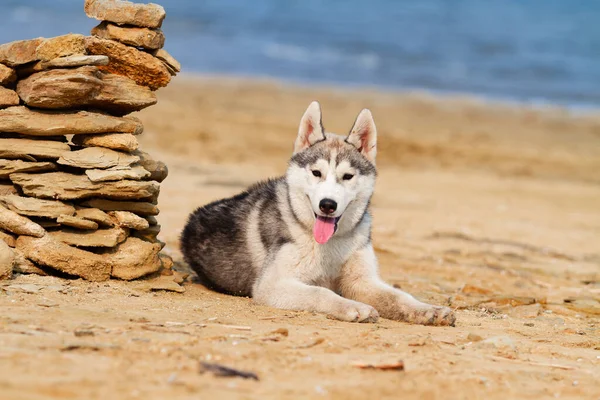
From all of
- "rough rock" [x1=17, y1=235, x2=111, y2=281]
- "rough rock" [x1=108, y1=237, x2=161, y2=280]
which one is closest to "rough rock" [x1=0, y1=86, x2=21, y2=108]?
"rough rock" [x1=17, y1=235, x2=111, y2=281]

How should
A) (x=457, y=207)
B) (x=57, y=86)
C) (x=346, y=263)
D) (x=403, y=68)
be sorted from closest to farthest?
1. (x=57, y=86)
2. (x=346, y=263)
3. (x=457, y=207)
4. (x=403, y=68)

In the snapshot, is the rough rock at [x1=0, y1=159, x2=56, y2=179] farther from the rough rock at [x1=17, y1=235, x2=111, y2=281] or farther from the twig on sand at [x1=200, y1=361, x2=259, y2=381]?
the twig on sand at [x1=200, y1=361, x2=259, y2=381]

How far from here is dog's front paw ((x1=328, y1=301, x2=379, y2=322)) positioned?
5.93 m

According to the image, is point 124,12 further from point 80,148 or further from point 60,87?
point 80,148

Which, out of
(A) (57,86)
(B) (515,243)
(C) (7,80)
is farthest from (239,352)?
(B) (515,243)

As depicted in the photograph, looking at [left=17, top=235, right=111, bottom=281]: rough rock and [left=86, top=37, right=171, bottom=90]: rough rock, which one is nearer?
[left=17, top=235, right=111, bottom=281]: rough rock

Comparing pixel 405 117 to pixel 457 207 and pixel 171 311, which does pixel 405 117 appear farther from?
pixel 171 311

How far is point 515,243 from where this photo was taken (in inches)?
427

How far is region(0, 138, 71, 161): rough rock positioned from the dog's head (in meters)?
1.81

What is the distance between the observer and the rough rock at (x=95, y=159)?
6.48 m

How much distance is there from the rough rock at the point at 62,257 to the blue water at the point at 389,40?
19.7 metres

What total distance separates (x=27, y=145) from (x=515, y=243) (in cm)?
654

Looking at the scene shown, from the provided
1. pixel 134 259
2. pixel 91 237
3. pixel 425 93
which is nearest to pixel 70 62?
pixel 91 237

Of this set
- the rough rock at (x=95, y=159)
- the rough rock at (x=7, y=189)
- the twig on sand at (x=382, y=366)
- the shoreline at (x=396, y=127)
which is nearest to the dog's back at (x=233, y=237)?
the rough rock at (x=95, y=159)
